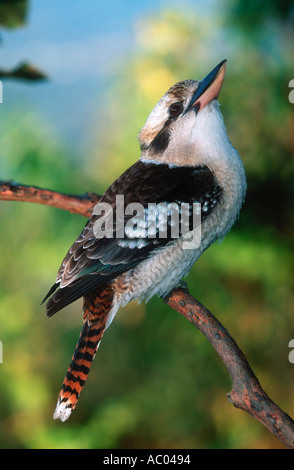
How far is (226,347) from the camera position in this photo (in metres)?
1.41

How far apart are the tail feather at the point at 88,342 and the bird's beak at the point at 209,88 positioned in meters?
0.60

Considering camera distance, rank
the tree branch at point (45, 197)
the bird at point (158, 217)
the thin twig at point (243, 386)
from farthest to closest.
→ the tree branch at point (45, 197) < the bird at point (158, 217) < the thin twig at point (243, 386)

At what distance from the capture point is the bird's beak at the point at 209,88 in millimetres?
1489

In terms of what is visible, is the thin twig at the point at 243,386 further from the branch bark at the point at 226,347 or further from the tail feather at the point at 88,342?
the tail feather at the point at 88,342

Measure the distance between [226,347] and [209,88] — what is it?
712 millimetres

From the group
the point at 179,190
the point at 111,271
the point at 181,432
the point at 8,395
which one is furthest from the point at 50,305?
the point at 8,395

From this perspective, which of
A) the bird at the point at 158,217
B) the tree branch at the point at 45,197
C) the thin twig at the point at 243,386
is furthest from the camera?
the tree branch at the point at 45,197

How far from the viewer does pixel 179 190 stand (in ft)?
4.93

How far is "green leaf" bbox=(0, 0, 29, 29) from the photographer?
127cm

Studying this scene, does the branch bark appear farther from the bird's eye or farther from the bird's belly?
the bird's eye

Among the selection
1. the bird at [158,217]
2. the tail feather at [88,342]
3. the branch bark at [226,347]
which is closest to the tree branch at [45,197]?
the branch bark at [226,347]

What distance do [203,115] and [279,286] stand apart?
5.75ft
